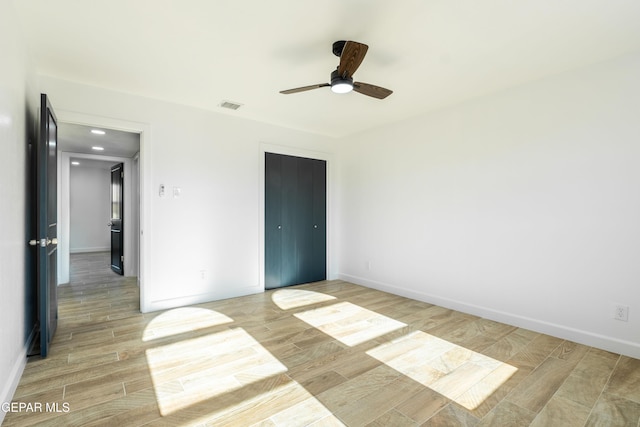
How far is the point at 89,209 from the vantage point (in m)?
8.77

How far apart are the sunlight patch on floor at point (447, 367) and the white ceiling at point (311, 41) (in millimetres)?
2472

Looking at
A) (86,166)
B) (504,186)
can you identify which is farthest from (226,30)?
(86,166)

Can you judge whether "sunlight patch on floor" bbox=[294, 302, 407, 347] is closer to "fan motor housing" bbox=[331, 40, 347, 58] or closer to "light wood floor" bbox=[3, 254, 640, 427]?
"light wood floor" bbox=[3, 254, 640, 427]

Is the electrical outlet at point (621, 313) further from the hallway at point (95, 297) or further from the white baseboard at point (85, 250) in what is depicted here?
the white baseboard at point (85, 250)

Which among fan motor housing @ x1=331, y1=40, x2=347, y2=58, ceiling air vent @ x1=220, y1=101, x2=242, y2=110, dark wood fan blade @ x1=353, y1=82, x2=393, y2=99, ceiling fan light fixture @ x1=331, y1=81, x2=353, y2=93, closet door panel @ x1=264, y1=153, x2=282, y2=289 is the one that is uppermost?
ceiling air vent @ x1=220, y1=101, x2=242, y2=110

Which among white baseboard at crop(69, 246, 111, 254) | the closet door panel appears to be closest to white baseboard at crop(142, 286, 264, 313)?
the closet door panel

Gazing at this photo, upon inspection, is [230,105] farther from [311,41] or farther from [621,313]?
[621,313]

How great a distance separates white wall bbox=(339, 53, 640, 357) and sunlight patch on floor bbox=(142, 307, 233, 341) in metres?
2.44

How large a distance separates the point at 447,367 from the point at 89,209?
32.9ft

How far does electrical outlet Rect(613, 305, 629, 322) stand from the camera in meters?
2.51

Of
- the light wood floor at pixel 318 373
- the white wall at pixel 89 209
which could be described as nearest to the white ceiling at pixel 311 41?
the light wood floor at pixel 318 373

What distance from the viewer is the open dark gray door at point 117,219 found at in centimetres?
571

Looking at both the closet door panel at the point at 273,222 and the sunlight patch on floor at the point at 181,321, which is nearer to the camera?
the sunlight patch on floor at the point at 181,321

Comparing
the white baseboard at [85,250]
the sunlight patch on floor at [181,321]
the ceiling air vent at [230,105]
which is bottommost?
the sunlight patch on floor at [181,321]
